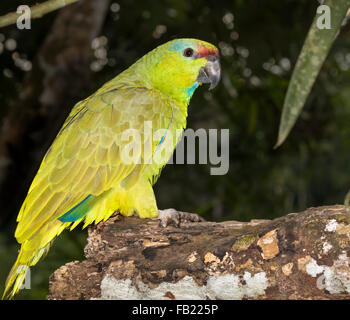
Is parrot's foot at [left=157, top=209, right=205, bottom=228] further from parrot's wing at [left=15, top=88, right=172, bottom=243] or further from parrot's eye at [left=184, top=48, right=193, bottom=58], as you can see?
parrot's eye at [left=184, top=48, right=193, bottom=58]

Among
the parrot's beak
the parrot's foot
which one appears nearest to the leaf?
the parrot's foot

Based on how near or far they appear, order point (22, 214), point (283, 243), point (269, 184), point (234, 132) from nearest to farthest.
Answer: point (283, 243) → point (22, 214) → point (234, 132) → point (269, 184)

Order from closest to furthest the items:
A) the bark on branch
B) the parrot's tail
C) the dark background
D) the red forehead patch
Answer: the bark on branch
the parrot's tail
the red forehead patch
the dark background

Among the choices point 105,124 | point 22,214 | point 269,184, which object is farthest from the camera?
point 269,184

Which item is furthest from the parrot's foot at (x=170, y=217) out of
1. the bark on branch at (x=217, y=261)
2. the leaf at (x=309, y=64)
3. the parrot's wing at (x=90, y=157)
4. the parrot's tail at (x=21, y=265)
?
the leaf at (x=309, y=64)

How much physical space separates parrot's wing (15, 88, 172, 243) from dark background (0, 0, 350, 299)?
0.92 meters

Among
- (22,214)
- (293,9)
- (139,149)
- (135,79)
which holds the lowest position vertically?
(22,214)

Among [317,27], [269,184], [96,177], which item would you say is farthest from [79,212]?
[269,184]

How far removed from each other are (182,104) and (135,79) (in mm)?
234

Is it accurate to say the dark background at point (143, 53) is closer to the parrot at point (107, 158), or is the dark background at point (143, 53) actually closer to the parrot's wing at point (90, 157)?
the parrot at point (107, 158)

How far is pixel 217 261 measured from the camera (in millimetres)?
1203

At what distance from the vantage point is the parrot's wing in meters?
1.50

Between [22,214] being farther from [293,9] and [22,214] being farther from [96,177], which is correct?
[293,9]

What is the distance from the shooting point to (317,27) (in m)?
1.15
